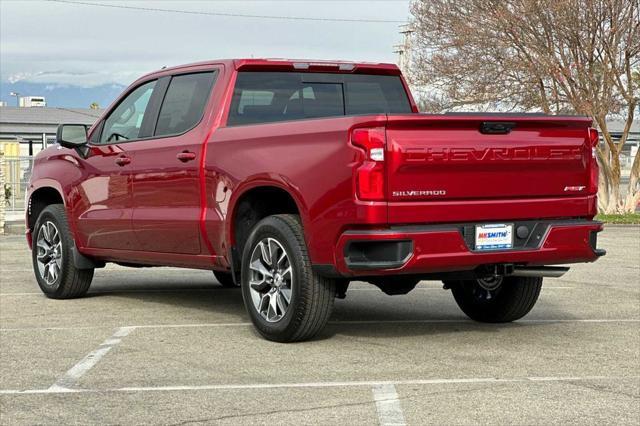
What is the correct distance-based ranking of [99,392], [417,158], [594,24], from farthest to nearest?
[594,24] → [417,158] → [99,392]

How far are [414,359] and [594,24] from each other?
24.2 meters

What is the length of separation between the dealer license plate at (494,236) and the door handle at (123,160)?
3.39m

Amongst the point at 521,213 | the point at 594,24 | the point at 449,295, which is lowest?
the point at 449,295

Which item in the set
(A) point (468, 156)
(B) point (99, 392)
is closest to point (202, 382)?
(B) point (99, 392)

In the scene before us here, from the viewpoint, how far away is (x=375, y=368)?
24.1ft

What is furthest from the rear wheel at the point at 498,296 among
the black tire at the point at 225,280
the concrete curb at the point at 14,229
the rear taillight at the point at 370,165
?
the concrete curb at the point at 14,229

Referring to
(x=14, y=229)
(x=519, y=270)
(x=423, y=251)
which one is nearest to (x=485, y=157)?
(x=423, y=251)

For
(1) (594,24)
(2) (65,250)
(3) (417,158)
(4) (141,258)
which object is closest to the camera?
(3) (417,158)

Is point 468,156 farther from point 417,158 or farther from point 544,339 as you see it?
point 544,339

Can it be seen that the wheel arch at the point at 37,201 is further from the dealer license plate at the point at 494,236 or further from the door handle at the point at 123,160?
the dealer license plate at the point at 494,236

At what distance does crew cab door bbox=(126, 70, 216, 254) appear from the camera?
30.3 feet

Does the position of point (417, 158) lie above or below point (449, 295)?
above

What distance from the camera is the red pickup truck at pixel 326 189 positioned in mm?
7641

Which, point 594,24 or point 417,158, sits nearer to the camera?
point 417,158
